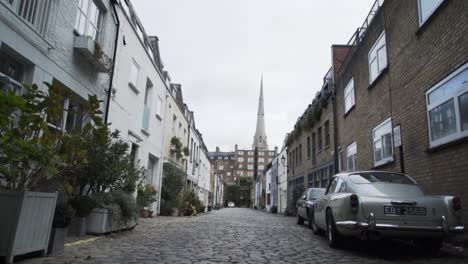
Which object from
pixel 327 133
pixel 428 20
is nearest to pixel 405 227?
pixel 428 20

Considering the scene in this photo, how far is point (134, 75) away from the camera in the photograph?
13.8 meters

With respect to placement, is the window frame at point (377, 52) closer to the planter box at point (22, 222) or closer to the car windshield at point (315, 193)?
the car windshield at point (315, 193)

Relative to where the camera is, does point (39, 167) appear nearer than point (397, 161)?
Yes

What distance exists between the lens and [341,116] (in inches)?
679

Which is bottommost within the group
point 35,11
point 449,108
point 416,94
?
point 449,108

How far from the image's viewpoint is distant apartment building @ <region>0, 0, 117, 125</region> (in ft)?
21.2

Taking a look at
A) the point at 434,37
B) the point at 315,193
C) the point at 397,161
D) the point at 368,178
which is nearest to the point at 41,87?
the point at 368,178

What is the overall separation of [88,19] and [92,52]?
119cm

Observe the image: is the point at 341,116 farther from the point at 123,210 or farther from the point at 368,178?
the point at 123,210

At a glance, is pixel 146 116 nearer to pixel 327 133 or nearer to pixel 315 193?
pixel 315 193

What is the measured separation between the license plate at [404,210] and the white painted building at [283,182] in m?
28.0

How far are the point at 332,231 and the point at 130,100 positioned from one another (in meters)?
8.95

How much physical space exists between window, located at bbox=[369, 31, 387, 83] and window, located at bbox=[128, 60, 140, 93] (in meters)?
8.61

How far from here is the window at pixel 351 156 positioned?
14.9 meters
